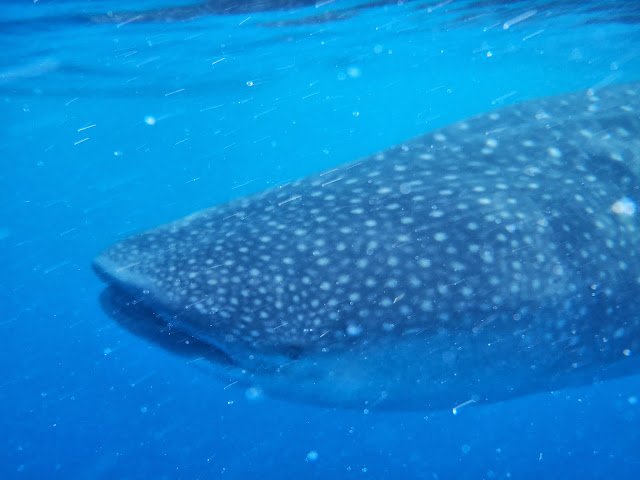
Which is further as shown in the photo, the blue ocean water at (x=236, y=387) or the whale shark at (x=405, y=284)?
the blue ocean water at (x=236, y=387)

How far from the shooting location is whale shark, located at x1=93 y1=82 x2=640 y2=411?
8.68 ft

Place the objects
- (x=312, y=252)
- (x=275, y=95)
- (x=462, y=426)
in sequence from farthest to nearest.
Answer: (x=275, y=95)
(x=462, y=426)
(x=312, y=252)

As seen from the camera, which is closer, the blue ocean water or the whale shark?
the whale shark

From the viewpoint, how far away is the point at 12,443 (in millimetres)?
13828

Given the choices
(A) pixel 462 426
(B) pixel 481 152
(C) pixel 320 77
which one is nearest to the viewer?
(B) pixel 481 152

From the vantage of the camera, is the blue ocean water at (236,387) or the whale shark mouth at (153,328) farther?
the blue ocean water at (236,387)

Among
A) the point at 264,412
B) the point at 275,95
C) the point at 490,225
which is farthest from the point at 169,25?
the point at 275,95

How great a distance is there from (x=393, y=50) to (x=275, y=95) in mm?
14818

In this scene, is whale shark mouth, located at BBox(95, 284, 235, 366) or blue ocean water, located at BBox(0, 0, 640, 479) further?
blue ocean water, located at BBox(0, 0, 640, 479)

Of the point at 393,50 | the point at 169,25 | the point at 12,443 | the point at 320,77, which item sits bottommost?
the point at 12,443

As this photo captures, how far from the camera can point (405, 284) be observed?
9.08ft

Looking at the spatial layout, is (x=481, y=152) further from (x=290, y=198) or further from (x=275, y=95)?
(x=275, y=95)

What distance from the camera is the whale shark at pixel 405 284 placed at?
8.68 feet

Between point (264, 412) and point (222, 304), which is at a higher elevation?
point (222, 304)
